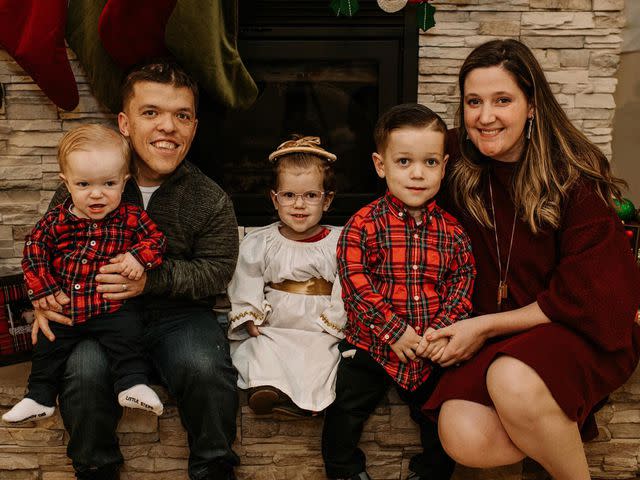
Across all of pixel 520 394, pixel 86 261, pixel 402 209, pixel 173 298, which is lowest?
pixel 520 394

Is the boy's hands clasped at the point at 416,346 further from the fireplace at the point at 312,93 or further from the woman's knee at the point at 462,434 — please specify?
the fireplace at the point at 312,93

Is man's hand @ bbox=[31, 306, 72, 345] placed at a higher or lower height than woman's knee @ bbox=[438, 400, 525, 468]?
higher

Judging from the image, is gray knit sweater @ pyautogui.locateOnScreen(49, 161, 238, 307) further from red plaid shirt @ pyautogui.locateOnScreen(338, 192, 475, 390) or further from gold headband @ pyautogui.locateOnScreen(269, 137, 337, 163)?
red plaid shirt @ pyautogui.locateOnScreen(338, 192, 475, 390)

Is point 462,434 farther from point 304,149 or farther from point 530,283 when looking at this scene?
point 304,149

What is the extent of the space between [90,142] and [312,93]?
2.68ft

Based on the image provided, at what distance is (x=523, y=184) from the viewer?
4.59 ft

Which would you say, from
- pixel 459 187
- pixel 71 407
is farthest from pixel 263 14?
pixel 71 407

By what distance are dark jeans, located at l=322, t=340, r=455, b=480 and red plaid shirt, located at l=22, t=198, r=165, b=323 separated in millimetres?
533

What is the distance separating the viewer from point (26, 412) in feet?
4.42

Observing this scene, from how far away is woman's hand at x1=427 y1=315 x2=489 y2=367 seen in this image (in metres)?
1.36

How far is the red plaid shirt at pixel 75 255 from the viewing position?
1383 millimetres

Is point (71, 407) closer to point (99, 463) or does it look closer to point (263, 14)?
point (99, 463)

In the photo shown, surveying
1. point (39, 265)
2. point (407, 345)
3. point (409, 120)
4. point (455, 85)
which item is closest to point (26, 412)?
point (39, 265)

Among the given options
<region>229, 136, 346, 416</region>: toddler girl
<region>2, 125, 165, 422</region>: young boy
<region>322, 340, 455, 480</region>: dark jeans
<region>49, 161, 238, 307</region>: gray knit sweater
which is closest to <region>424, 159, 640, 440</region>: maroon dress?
<region>322, 340, 455, 480</region>: dark jeans
